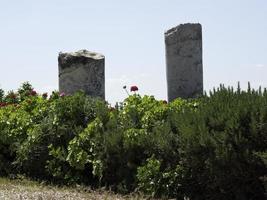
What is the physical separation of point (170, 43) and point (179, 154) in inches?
202

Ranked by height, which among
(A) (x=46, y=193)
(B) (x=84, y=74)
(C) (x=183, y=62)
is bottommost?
(A) (x=46, y=193)

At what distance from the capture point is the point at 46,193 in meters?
8.65

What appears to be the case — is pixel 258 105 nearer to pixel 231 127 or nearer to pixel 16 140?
pixel 231 127

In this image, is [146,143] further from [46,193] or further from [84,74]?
[84,74]

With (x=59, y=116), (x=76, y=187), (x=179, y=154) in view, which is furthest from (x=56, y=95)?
(x=179, y=154)

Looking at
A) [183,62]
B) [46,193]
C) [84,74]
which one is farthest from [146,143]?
[84,74]

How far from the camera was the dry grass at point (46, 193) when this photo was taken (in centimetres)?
835

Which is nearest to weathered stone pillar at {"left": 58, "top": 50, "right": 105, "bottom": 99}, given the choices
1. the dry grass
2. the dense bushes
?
the dense bushes

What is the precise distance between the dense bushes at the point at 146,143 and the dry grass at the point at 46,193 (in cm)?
34

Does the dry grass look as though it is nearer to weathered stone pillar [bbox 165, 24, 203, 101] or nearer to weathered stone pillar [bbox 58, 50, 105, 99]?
weathered stone pillar [bbox 58, 50, 105, 99]

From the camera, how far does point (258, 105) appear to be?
7914 mm

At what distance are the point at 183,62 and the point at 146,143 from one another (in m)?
4.46

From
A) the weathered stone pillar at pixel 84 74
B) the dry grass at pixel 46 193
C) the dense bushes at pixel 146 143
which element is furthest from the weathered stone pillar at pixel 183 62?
the dry grass at pixel 46 193

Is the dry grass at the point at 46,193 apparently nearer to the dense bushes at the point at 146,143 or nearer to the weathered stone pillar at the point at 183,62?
the dense bushes at the point at 146,143
